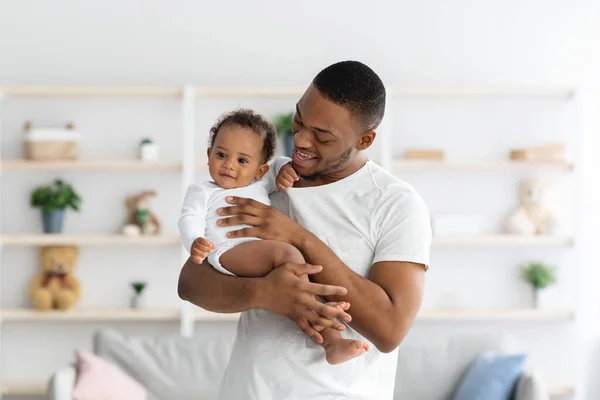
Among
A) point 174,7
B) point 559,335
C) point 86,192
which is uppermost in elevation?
point 174,7

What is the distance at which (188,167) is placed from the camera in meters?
4.55

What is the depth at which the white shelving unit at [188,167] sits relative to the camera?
454 centimetres

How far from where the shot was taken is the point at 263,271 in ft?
4.83

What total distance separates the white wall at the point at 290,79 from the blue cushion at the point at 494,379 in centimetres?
114

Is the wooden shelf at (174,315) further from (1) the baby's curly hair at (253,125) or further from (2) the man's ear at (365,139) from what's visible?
(2) the man's ear at (365,139)

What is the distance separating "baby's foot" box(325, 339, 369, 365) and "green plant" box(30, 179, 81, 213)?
348cm

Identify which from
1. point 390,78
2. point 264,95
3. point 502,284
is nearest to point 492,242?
point 502,284

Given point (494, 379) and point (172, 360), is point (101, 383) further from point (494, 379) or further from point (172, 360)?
point (494, 379)

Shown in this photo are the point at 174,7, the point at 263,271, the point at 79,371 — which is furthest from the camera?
the point at 174,7

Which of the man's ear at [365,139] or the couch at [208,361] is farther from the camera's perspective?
the couch at [208,361]

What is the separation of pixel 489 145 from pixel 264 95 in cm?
127

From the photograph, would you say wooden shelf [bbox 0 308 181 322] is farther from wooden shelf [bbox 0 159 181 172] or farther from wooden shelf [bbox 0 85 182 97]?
wooden shelf [bbox 0 85 182 97]

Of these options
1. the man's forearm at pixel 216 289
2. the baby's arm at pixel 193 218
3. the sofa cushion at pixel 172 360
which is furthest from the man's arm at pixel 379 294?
the sofa cushion at pixel 172 360

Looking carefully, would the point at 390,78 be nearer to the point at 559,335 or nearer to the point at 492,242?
the point at 492,242
